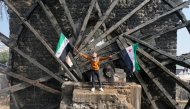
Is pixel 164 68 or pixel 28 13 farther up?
pixel 28 13

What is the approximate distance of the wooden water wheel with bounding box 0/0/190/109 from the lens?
6.57m

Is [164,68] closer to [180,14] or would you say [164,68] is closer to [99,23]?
[180,14]

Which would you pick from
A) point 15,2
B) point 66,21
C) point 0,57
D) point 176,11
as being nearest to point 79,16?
point 66,21

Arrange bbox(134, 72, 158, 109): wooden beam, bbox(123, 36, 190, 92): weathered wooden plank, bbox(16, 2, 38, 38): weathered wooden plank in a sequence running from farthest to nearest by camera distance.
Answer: bbox(16, 2, 38, 38): weathered wooden plank
bbox(134, 72, 158, 109): wooden beam
bbox(123, 36, 190, 92): weathered wooden plank

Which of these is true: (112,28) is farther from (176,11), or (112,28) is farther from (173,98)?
(173,98)

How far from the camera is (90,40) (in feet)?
23.4

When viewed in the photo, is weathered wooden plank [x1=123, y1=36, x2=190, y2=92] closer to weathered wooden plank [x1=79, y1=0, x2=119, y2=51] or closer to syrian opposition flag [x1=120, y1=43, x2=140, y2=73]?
syrian opposition flag [x1=120, y1=43, x2=140, y2=73]

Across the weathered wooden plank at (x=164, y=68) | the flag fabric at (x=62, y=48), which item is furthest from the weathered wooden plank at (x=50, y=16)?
the weathered wooden plank at (x=164, y=68)

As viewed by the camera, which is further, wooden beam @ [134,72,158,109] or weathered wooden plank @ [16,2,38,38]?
weathered wooden plank @ [16,2,38,38]

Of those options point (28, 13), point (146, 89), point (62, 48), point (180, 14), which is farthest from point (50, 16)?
point (180, 14)

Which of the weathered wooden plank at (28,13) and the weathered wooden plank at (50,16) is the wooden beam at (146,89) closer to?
the weathered wooden plank at (50,16)

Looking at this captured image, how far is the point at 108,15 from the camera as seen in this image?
6.92 m

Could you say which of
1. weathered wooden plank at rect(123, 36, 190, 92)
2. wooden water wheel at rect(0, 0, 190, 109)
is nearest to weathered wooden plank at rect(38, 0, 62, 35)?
wooden water wheel at rect(0, 0, 190, 109)

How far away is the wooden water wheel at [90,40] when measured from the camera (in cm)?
657
